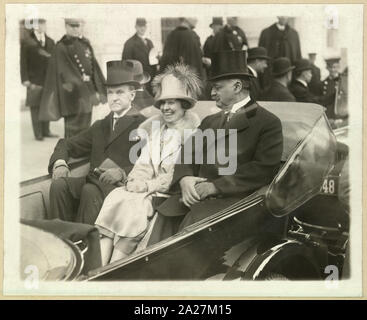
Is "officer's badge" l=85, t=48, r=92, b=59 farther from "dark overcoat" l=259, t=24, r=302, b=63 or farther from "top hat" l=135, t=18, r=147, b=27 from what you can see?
"dark overcoat" l=259, t=24, r=302, b=63

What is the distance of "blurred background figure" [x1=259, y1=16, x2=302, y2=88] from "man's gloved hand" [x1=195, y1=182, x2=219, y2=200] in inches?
Answer: 31.5

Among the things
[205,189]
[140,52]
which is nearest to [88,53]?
[140,52]

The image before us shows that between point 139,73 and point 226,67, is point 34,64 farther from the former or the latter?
point 226,67

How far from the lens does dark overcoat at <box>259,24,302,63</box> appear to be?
379cm

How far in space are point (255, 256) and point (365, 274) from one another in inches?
33.9

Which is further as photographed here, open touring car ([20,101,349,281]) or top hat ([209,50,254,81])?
top hat ([209,50,254,81])

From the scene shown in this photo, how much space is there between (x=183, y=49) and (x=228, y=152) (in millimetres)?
783

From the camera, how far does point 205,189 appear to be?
370cm

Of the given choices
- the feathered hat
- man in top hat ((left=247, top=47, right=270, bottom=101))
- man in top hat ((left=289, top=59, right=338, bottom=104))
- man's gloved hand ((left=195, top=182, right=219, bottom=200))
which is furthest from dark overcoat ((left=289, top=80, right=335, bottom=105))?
man's gloved hand ((left=195, top=182, right=219, bottom=200))

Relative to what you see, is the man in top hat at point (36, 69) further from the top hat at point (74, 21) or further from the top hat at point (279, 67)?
the top hat at point (279, 67)

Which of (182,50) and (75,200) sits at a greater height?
(182,50)

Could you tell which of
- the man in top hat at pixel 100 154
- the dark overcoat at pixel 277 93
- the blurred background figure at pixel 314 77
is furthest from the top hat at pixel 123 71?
the blurred background figure at pixel 314 77

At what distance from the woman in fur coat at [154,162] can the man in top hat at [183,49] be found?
45 millimetres

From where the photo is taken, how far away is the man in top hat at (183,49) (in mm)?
3742
